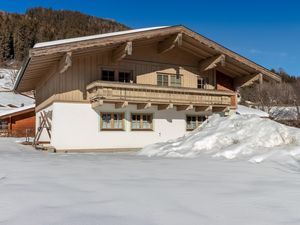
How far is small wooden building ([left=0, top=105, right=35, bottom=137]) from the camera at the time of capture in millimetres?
36469


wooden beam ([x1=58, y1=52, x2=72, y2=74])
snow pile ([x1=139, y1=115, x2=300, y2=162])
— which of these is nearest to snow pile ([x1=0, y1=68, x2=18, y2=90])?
wooden beam ([x1=58, y1=52, x2=72, y2=74])

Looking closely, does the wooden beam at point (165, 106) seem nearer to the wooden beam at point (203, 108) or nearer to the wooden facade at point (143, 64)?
the wooden facade at point (143, 64)

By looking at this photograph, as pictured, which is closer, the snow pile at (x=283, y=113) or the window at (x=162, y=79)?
the window at (x=162, y=79)

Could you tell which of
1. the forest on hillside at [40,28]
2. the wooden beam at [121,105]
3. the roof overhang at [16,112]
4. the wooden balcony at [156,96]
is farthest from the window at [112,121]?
the forest on hillside at [40,28]

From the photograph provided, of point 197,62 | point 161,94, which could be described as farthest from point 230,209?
point 197,62

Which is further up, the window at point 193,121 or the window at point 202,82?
the window at point 202,82

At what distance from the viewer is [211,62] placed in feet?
68.5

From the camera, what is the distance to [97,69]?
18484 mm

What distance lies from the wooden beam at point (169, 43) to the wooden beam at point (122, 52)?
2881 mm

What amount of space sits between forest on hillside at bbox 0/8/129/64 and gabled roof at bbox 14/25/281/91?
85936 mm

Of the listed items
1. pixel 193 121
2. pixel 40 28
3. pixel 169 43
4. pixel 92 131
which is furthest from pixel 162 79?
pixel 40 28

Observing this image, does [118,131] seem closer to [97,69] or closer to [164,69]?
[97,69]

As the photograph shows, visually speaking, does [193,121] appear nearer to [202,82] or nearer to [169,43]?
[202,82]

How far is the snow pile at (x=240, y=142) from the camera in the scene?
10875 millimetres
